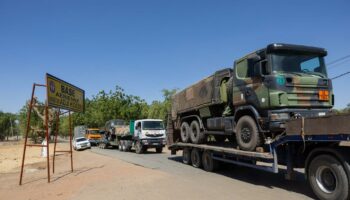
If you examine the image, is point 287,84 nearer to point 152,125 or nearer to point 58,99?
point 58,99

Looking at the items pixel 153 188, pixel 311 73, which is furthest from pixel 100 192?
pixel 311 73

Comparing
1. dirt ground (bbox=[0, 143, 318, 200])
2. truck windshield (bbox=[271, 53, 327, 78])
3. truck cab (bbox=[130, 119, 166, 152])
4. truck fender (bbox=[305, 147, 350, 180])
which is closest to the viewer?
truck fender (bbox=[305, 147, 350, 180])

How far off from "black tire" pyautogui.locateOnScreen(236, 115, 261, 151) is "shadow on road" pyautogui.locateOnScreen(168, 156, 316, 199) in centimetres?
118

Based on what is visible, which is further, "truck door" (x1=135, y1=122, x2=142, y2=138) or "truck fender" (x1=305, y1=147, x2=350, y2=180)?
"truck door" (x1=135, y1=122, x2=142, y2=138)

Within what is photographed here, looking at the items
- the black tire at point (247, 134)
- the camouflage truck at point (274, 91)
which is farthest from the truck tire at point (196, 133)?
the black tire at point (247, 134)

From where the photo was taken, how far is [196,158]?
14227mm

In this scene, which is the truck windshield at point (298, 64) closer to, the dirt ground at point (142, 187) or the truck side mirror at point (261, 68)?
the truck side mirror at point (261, 68)

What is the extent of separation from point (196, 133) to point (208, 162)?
5.23 ft

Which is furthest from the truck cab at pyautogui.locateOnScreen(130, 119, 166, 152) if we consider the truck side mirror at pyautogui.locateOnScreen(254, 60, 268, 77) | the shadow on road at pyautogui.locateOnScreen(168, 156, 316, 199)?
the truck side mirror at pyautogui.locateOnScreen(254, 60, 268, 77)

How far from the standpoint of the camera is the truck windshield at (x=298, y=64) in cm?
917

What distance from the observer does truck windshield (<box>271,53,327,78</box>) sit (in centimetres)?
917

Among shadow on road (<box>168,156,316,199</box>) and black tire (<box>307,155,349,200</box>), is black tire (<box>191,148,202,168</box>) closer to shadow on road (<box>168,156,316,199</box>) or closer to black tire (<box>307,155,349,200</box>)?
shadow on road (<box>168,156,316,199</box>)

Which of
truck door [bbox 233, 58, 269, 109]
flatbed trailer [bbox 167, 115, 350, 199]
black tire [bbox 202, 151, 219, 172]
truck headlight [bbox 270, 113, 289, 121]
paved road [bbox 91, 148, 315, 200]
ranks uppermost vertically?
truck door [bbox 233, 58, 269, 109]

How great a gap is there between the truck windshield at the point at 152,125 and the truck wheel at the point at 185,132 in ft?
31.2
